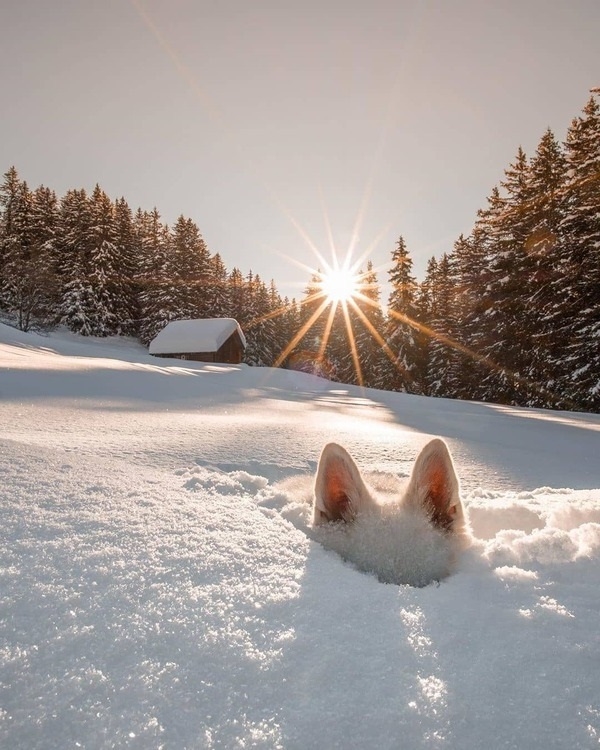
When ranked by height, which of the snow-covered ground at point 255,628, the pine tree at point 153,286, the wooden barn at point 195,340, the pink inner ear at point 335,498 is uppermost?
the pine tree at point 153,286

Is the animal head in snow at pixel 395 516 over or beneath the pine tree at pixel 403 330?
beneath

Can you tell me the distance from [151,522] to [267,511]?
58 cm

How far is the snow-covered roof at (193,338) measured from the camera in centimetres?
3762

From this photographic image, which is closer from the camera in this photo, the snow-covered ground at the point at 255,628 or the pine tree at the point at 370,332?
the snow-covered ground at the point at 255,628

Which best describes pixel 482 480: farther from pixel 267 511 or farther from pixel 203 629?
pixel 203 629

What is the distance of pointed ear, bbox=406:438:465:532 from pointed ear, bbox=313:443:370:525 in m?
0.22

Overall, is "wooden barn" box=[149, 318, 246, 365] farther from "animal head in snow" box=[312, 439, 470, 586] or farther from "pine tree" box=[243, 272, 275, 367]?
"animal head in snow" box=[312, 439, 470, 586]

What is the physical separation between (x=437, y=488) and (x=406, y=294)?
42.4 meters

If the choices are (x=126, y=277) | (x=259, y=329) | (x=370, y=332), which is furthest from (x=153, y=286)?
(x=370, y=332)

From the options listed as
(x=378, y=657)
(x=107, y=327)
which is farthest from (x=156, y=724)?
(x=107, y=327)

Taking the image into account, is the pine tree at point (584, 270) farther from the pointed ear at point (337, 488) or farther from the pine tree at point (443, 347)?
the pointed ear at point (337, 488)

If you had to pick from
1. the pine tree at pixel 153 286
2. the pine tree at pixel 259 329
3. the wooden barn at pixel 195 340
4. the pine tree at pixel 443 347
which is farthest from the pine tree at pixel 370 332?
the pine tree at pixel 153 286

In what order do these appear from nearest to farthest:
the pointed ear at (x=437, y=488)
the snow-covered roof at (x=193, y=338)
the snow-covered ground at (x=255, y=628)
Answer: the snow-covered ground at (x=255, y=628), the pointed ear at (x=437, y=488), the snow-covered roof at (x=193, y=338)

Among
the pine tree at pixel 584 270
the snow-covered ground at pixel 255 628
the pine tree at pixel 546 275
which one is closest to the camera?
the snow-covered ground at pixel 255 628
